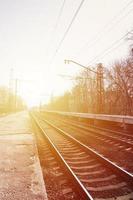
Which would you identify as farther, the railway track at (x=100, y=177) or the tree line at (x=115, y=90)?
the tree line at (x=115, y=90)

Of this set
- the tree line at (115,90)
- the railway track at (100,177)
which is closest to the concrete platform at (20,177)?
the railway track at (100,177)

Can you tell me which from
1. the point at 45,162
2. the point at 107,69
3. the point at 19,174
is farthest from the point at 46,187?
the point at 107,69

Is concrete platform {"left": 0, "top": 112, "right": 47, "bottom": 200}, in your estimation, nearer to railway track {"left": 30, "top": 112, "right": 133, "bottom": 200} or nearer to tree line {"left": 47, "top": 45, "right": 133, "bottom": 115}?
railway track {"left": 30, "top": 112, "right": 133, "bottom": 200}

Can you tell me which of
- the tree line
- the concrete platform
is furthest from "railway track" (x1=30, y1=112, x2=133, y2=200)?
the tree line

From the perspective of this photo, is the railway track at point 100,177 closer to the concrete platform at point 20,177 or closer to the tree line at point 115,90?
the concrete platform at point 20,177

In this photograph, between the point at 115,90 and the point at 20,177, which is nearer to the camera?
the point at 20,177

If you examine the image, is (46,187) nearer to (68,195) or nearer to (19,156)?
(68,195)

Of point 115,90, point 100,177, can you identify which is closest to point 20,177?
point 100,177

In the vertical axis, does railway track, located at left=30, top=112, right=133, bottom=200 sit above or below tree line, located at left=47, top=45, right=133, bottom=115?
below

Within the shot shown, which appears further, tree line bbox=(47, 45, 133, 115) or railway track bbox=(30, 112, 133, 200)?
tree line bbox=(47, 45, 133, 115)

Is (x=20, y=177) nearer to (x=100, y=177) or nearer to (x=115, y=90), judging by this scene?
(x=100, y=177)

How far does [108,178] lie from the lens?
6.71 meters

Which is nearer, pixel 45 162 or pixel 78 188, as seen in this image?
pixel 78 188

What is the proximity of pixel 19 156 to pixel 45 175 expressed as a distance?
3007mm
